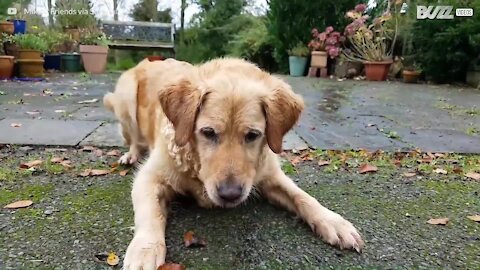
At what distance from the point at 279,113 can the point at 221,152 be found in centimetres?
39

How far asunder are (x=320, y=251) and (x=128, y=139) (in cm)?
211

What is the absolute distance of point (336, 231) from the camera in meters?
1.88

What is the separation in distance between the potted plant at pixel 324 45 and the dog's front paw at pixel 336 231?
31.5ft

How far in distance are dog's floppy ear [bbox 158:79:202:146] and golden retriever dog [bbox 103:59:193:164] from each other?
0.70 metres

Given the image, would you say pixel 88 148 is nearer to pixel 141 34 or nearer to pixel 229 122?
pixel 229 122

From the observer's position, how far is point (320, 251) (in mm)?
1801

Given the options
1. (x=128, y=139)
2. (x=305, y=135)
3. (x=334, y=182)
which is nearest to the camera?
(x=334, y=182)

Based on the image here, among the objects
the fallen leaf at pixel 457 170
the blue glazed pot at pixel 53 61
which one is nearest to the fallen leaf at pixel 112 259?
the fallen leaf at pixel 457 170

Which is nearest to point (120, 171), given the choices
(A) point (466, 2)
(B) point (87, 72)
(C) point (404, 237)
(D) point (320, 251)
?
(D) point (320, 251)

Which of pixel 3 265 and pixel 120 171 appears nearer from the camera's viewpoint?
pixel 3 265

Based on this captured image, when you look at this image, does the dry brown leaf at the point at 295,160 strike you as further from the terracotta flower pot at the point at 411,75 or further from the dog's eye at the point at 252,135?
the terracotta flower pot at the point at 411,75

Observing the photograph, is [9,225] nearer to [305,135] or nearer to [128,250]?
[128,250]

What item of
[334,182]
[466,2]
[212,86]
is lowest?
[334,182]

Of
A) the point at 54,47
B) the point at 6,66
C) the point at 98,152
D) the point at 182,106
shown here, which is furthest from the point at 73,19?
the point at 182,106
